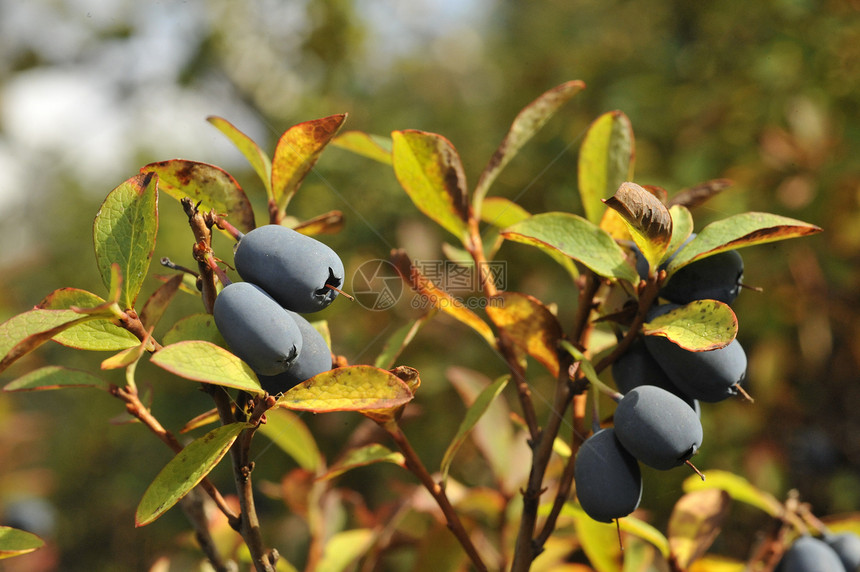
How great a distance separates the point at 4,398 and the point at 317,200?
1.53 m

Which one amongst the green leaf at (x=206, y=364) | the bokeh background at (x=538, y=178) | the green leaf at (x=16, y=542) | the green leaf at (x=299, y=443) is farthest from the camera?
the bokeh background at (x=538, y=178)

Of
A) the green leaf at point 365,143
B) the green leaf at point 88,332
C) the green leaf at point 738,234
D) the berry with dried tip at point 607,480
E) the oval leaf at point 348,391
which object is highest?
the green leaf at point 365,143

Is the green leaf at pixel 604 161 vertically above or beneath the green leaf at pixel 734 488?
above

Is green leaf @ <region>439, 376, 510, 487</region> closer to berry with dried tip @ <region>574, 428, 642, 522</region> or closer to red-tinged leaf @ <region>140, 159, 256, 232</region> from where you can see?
berry with dried tip @ <region>574, 428, 642, 522</region>

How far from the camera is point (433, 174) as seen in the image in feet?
2.12

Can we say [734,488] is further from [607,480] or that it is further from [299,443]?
[299,443]

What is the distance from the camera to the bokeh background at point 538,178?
1.48 meters

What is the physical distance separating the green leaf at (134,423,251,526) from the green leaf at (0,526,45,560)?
0.12 metres

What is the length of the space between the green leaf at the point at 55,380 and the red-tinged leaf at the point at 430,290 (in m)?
0.28

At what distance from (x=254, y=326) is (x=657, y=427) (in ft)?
0.99

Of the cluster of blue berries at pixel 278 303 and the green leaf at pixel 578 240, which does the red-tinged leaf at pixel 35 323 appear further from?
the green leaf at pixel 578 240

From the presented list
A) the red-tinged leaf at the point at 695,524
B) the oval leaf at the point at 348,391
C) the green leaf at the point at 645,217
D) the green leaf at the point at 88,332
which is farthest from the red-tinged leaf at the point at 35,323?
the red-tinged leaf at the point at 695,524

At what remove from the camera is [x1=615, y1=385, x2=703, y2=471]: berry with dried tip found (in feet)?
1.60

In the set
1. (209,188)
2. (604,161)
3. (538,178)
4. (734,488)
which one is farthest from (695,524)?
(538,178)
